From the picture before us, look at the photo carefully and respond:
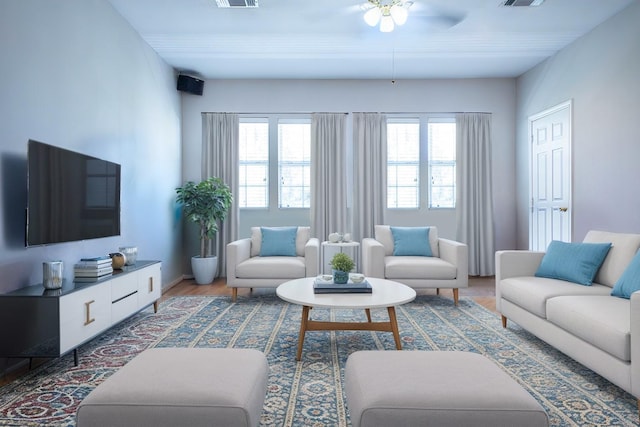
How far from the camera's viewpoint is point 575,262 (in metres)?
3.04

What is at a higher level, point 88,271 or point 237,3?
point 237,3

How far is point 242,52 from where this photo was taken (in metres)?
5.01

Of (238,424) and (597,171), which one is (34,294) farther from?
(597,171)

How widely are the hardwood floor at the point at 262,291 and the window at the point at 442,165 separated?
4.39 ft

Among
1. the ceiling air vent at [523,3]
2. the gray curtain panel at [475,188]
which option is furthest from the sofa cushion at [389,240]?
the ceiling air vent at [523,3]

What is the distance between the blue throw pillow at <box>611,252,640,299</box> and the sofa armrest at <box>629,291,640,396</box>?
70 centimetres

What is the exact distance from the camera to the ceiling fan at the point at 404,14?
3768mm

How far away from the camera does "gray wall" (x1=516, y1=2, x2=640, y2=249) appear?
383 centimetres

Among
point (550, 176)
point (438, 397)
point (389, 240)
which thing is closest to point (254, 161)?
point (389, 240)

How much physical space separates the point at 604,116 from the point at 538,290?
247 centimetres

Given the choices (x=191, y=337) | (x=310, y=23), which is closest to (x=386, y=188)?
(x=310, y=23)

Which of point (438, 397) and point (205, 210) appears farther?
point (205, 210)

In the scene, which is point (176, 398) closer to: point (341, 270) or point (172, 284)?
point (341, 270)

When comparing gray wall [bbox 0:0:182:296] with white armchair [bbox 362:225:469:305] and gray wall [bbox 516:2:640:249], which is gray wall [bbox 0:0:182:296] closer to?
white armchair [bbox 362:225:469:305]
